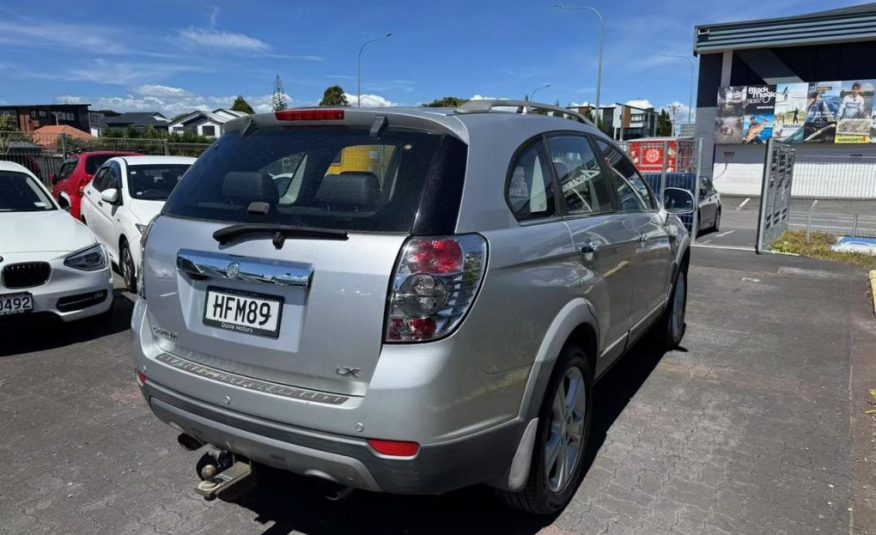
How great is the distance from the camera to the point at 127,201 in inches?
299

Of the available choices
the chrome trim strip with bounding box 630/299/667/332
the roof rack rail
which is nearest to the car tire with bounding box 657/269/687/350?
the chrome trim strip with bounding box 630/299/667/332

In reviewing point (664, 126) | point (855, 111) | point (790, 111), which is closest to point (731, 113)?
point (790, 111)

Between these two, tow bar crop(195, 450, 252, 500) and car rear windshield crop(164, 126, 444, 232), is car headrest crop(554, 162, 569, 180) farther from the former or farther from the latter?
tow bar crop(195, 450, 252, 500)

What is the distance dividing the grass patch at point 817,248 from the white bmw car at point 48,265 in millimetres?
10755

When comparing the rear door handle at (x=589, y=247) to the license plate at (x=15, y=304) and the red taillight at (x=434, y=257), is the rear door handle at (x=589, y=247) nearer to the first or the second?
the red taillight at (x=434, y=257)

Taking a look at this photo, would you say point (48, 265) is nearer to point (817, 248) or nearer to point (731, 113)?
point (817, 248)

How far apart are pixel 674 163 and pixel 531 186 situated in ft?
40.3

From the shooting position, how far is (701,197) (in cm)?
1434

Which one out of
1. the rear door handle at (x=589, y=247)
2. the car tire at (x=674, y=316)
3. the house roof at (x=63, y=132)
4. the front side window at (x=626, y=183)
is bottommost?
the car tire at (x=674, y=316)

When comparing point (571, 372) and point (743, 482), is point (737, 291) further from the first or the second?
point (571, 372)

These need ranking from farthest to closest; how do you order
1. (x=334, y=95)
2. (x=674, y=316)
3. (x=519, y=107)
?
(x=334, y=95) < (x=674, y=316) < (x=519, y=107)

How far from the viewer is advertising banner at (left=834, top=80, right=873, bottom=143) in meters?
29.1

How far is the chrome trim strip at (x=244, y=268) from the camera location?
226 cm

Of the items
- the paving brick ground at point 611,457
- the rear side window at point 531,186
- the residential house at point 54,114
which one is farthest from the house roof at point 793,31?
the residential house at point 54,114
